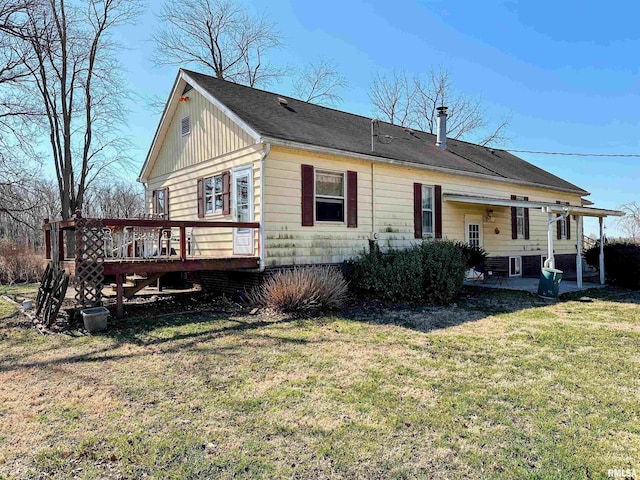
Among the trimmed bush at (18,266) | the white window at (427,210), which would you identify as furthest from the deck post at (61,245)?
the trimmed bush at (18,266)

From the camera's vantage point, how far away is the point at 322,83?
90.2ft

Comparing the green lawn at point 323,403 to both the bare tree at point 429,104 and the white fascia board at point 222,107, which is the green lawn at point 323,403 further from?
the bare tree at point 429,104

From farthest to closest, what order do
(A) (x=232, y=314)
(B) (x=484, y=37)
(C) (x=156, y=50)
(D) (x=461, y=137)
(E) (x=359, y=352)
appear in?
(D) (x=461, y=137), (C) (x=156, y=50), (B) (x=484, y=37), (A) (x=232, y=314), (E) (x=359, y=352)

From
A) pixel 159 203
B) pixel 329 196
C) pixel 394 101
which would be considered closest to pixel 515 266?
pixel 329 196

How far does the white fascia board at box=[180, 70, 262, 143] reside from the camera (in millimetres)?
8904

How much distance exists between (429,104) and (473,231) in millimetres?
18213

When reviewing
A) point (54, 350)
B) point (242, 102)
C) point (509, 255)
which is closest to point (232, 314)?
point (54, 350)

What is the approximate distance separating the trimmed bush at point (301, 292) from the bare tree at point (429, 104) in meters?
23.5

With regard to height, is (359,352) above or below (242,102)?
below

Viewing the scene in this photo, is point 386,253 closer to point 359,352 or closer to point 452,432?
point 359,352

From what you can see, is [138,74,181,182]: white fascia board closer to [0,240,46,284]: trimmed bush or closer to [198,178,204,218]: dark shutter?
[198,178,204,218]: dark shutter

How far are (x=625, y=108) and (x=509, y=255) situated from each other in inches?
664

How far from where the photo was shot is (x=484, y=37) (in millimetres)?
16562

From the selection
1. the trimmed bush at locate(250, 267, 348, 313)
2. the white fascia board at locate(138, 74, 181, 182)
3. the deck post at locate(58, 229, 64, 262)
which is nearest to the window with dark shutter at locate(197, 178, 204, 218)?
the white fascia board at locate(138, 74, 181, 182)
